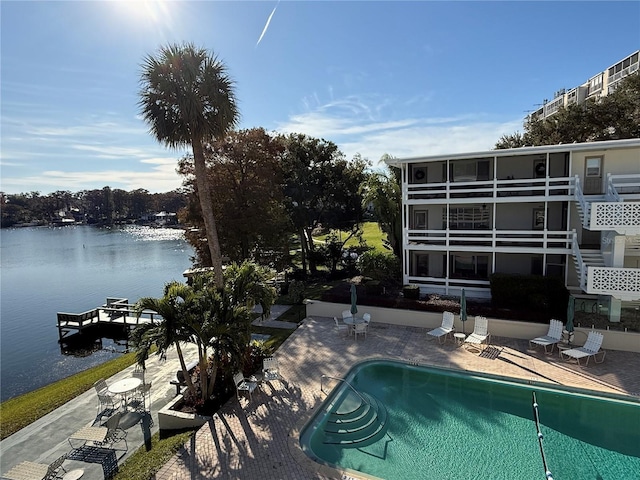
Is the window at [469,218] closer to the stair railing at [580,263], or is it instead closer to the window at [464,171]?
the window at [464,171]

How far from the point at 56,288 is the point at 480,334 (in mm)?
42197

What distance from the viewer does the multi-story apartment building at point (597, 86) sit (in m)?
55.2

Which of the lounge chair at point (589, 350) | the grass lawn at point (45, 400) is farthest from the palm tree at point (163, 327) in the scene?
the lounge chair at point (589, 350)

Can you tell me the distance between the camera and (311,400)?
12.3 m

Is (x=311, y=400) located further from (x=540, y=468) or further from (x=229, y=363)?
(x=540, y=468)

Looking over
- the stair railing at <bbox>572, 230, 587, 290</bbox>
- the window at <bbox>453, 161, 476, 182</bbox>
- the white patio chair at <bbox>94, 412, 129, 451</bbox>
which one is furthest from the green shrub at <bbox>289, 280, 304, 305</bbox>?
the stair railing at <bbox>572, 230, 587, 290</bbox>

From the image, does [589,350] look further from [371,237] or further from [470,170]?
[371,237]

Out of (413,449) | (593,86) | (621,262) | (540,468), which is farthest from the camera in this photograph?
(593,86)

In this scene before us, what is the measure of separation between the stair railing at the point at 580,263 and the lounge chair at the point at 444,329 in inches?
234

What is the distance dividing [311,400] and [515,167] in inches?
692

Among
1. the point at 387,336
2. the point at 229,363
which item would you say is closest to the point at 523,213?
the point at 387,336

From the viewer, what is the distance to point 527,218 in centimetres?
2111

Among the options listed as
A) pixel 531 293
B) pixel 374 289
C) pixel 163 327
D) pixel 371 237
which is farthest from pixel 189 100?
pixel 371 237

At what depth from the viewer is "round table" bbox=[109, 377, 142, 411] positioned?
12167 mm
